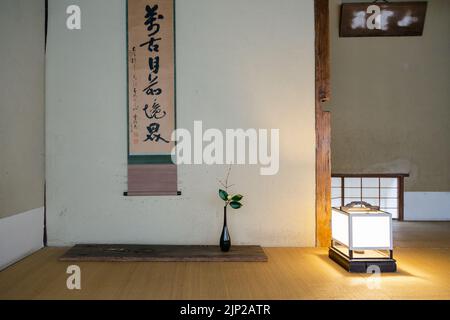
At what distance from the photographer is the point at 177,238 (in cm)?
328

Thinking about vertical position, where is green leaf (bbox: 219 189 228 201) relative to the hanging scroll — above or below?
below

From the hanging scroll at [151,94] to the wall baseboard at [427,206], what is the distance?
4.69 m

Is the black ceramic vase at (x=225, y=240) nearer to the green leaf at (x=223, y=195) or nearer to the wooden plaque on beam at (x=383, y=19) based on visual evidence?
the green leaf at (x=223, y=195)

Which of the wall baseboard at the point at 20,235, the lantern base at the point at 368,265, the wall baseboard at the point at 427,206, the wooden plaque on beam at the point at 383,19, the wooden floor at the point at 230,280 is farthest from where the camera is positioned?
the wall baseboard at the point at 427,206

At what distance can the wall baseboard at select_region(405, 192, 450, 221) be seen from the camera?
6.08 meters

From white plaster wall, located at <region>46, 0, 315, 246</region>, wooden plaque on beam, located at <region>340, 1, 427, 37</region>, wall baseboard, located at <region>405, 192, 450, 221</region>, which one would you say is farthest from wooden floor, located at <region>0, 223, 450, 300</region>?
wooden plaque on beam, located at <region>340, 1, 427, 37</region>

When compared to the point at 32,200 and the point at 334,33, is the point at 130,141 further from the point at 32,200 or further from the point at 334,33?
the point at 334,33

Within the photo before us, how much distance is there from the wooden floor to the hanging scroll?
0.90 metres

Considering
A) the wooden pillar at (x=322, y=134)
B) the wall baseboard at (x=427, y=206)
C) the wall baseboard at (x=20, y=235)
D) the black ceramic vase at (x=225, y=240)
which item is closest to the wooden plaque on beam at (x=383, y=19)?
the wall baseboard at (x=427, y=206)

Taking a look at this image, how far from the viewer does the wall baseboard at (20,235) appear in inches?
105

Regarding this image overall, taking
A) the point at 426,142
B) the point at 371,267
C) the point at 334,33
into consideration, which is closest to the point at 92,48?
the point at 371,267

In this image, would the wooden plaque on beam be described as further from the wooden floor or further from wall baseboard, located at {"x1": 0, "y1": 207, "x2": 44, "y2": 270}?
wall baseboard, located at {"x1": 0, "y1": 207, "x2": 44, "y2": 270}

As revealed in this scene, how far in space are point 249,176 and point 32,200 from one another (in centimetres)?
191

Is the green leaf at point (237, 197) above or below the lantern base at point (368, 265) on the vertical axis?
above
